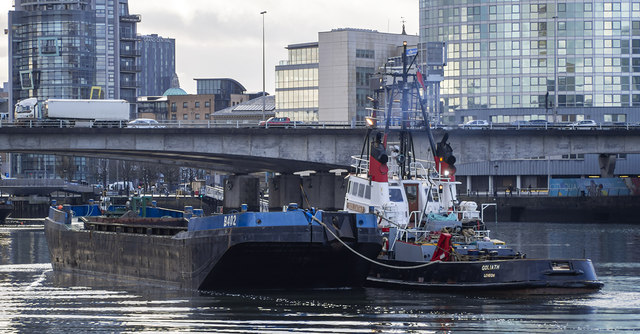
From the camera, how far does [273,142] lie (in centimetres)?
8431

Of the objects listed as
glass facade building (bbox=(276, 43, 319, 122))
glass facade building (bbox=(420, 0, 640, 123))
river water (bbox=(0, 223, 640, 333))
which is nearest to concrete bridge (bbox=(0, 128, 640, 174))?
river water (bbox=(0, 223, 640, 333))

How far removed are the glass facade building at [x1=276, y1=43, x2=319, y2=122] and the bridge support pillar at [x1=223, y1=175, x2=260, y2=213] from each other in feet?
228

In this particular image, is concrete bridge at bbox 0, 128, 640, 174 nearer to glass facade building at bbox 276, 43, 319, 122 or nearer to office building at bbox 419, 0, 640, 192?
office building at bbox 419, 0, 640, 192

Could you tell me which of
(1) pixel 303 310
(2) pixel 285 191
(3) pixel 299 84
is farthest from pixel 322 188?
(3) pixel 299 84

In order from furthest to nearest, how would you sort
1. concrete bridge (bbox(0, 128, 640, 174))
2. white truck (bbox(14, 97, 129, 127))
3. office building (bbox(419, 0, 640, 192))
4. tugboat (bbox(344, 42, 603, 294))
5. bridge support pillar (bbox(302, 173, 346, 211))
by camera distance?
office building (bbox(419, 0, 640, 192)), bridge support pillar (bbox(302, 173, 346, 211)), white truck (bbox(14, 97, 129, 127)), concrete bridge (bbox(0, 128, 640, 174)), tugboat (bbox(344, 42, 603, 294))

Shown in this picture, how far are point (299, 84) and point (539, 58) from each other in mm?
49155

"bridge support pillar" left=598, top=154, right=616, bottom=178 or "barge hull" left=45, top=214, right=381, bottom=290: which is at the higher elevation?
"bridge support pillar" left=598, top=154, right=616, bottom=178

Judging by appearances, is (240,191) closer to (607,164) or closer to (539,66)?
(607,164)

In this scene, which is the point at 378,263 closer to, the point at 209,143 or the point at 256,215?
the point at 256,215

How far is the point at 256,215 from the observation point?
39.0 meters

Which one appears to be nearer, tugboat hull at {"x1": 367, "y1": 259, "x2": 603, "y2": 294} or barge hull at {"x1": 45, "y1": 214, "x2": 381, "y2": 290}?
tugboat hull at {"x1": 367, "y1": 259, "x2": 603, "y2": 294}

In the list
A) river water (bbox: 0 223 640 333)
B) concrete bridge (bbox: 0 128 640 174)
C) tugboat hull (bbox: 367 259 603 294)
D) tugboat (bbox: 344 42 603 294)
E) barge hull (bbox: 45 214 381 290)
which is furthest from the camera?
concrete bridge (bbox: 0 128 640 174)

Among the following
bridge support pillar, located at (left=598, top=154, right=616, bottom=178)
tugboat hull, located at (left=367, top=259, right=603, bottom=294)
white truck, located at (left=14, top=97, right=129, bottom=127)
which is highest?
white truck, located at (left=14, top=97, right=129, bottom=127)

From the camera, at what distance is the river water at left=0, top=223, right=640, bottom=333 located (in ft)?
107
